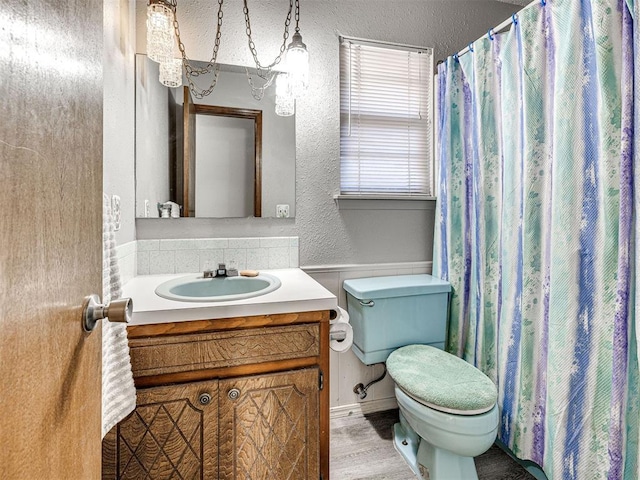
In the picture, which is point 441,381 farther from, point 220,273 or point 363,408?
point 220,273

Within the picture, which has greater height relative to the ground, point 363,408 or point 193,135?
point 193,135

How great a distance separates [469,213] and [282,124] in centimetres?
105

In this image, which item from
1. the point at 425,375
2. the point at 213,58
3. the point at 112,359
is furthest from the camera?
the point at 213,58

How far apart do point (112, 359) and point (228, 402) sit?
15.3 inches

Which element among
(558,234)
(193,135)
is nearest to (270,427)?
(558,234)

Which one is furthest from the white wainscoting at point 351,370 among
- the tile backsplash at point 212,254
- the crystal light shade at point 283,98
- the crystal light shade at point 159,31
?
the crystal light shade at point 159,31

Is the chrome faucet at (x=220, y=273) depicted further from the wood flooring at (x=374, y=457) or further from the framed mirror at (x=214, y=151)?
the wood flooring at (x=374, y=457)

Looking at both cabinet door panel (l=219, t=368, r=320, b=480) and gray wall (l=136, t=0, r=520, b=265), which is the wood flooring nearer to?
cabinet door panel (l=219, t=368, r=320, b=480)

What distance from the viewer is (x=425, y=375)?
1429mm

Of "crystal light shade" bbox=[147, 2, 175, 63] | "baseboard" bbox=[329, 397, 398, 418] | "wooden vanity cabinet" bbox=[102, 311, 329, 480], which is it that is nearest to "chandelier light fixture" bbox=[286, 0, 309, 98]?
"crystal light shade" bbox=[147, 2, 175, 63]

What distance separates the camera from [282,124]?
5.69 feet

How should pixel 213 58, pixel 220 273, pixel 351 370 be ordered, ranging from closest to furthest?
pixel 220 273, pixel 213 58, pixel 351 370

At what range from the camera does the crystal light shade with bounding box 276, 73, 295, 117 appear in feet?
5.61

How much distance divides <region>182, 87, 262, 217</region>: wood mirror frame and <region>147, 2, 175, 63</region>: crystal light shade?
201 mm
